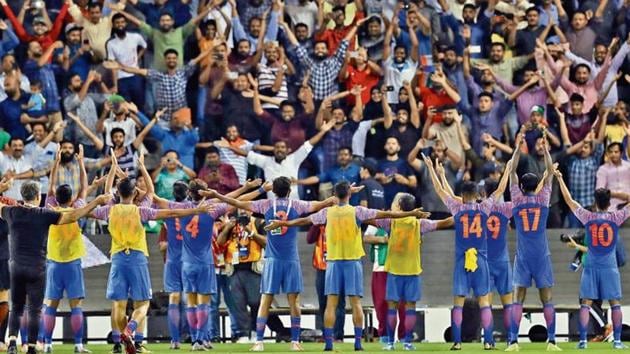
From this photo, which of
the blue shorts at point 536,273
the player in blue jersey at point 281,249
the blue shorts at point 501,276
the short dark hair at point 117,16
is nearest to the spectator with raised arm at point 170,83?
the short dark hair at point 117,16

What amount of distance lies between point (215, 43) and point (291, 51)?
62.6 inches

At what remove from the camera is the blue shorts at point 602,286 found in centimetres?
3130

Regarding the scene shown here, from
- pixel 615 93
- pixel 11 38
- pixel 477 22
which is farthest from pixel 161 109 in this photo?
pixel 615 93

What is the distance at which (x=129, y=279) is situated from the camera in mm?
29594

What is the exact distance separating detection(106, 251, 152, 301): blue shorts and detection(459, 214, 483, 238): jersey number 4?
5.25m

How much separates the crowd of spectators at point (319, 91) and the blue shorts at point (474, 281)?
440 cm

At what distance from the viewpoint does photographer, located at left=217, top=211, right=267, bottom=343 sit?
3369cm

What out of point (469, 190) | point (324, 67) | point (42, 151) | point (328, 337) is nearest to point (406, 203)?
point (469, 190)

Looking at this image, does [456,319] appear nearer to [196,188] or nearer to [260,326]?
[260,326]

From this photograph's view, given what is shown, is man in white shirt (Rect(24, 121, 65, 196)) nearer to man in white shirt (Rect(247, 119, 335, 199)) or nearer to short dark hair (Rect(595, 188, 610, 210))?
man in white shirt (Rect(247, 119, 335, 199))

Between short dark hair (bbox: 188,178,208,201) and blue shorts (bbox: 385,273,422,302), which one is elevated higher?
short dark hair (bbox: 188,178,208,201)

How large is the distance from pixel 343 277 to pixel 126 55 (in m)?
9.40

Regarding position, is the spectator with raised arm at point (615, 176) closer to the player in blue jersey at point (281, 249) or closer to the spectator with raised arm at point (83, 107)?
the player in blue jersey at point (281, 249)

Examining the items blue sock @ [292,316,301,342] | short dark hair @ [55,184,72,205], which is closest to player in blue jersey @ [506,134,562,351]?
blue sock @ [292,316,301,342]
